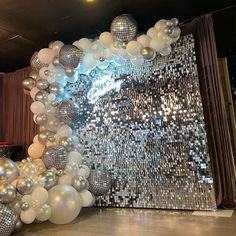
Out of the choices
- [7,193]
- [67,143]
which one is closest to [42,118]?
[67,143]

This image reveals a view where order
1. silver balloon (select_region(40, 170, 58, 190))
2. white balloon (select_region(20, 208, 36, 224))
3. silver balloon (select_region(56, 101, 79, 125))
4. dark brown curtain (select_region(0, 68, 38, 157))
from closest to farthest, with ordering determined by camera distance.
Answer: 1. white balloon (select_region(20, 208, 36, 224))
2. silver balloon (select_region(40, 170, 58, 190))
3. silver balloon (select_region(56, 101, 79, 125))
4. dark brown curtain (select_region(0, 68, 38, 157))

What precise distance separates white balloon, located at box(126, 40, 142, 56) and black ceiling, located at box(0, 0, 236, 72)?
0.39 m

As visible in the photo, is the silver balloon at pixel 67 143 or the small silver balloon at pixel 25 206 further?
the silver balloon at pixel 67 143

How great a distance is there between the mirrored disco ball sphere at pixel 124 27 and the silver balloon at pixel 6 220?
209 centimetres

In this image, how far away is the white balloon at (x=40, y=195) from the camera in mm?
2467

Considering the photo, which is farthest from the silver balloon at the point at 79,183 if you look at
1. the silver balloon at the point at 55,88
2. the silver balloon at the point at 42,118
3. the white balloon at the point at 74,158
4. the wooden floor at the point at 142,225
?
the silver balloon at the point at 55,88

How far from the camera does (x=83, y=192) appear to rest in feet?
9.82

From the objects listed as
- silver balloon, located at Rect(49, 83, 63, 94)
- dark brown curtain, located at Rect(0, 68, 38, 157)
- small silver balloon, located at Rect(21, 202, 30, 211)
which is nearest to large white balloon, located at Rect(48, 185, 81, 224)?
small silver balloon, located at Rect(21, 202, 30, 211)

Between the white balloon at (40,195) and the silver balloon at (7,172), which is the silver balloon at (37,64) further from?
the white balloon at (40,195)

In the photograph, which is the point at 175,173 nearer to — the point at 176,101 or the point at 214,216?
the point at 214,216

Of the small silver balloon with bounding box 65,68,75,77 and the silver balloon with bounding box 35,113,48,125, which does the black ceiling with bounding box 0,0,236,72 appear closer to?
the small silver balloon with bounding box 65,68,75,77

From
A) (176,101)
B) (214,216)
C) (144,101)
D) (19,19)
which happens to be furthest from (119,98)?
(214,216)

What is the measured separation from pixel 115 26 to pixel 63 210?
2018mm

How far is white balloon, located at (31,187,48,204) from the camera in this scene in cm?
247
